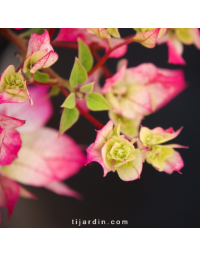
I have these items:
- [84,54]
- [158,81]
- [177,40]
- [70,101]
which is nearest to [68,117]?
[70,101]

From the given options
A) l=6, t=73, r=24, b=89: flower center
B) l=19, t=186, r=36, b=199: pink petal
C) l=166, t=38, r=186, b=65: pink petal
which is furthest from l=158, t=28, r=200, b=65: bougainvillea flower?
l=19, t=186, r=36, b=199: pink petal

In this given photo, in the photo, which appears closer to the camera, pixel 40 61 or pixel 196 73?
pixel 40 61

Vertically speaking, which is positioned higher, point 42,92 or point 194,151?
point 42,92

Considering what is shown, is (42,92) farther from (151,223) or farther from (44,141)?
(151,223)

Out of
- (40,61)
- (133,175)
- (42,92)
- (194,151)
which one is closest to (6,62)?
(42,92)

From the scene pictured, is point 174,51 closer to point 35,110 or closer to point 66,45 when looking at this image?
point 66,45

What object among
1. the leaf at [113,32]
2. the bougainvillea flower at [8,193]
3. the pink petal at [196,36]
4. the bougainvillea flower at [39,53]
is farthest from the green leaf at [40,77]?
the pink petal at [196,36]

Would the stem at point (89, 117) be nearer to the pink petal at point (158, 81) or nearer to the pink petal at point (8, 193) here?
the pink petal at point (158, 81)
